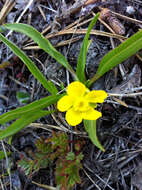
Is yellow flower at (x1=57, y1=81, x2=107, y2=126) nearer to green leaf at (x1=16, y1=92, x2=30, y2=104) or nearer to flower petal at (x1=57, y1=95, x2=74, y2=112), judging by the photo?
flower petal at (x1=57, y1=95, x2=74, y2=112)

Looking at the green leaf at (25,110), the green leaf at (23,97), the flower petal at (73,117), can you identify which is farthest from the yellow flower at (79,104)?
the green leaf at (23,97)

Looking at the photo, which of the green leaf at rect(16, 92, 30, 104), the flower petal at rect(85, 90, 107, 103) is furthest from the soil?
the flower petal at rect(85, 90, 107, 103)

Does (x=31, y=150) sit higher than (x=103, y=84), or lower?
lower

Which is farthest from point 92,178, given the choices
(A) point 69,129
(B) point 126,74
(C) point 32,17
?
(C) point 32,17

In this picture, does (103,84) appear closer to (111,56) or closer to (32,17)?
(111,56)

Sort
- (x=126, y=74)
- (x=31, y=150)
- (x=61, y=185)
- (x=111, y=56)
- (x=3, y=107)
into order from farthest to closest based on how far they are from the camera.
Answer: (x=3, y=107)
(x=31, y=150)
(x=126, y=74)
(x=61, y=185)
(x=111, y=56)

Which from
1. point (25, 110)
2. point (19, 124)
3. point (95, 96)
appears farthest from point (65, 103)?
point (19, 124)

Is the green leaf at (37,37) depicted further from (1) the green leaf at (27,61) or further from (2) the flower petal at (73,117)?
(2) the flower petal at (73,117)
